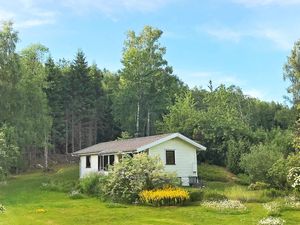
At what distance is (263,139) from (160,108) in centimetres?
1803

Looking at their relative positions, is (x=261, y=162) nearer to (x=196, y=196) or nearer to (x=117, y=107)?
(x=196, y=196)

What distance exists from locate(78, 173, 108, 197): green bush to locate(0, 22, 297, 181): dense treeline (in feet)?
41.6

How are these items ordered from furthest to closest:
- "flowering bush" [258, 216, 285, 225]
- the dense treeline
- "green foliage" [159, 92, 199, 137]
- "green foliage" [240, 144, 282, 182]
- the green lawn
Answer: "green foliage" [159, 92, 199, 137] → the dense treeline → "green foliage" [240, 144, 282, 182] → the green lawn → "flowering bush" [258, 216, 285, 225]

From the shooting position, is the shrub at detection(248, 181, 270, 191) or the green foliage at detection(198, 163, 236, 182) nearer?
the shrub at detection(248, 181, 270, 191)

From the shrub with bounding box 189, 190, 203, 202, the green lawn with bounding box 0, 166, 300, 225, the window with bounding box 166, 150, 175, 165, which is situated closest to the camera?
the green lawn with bounding box 0, 166, 300, 225

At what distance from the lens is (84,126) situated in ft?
225

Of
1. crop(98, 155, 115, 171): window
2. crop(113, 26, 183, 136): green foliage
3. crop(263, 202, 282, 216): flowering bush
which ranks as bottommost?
crop(263, 202, 282, 216): flowering bush

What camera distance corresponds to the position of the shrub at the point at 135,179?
83.9ft

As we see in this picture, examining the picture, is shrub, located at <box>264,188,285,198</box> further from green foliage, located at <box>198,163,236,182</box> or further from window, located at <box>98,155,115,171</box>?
window, located at <box>98,155,115,171</box>

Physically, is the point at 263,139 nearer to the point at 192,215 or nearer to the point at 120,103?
the point at 120,103

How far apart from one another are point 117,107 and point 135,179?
36501mm

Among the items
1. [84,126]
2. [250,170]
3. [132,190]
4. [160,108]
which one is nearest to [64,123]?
[84,126]

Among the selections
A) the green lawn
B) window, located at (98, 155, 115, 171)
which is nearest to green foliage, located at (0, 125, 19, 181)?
the green lawn

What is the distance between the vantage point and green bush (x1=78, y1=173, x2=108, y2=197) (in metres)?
29.1
